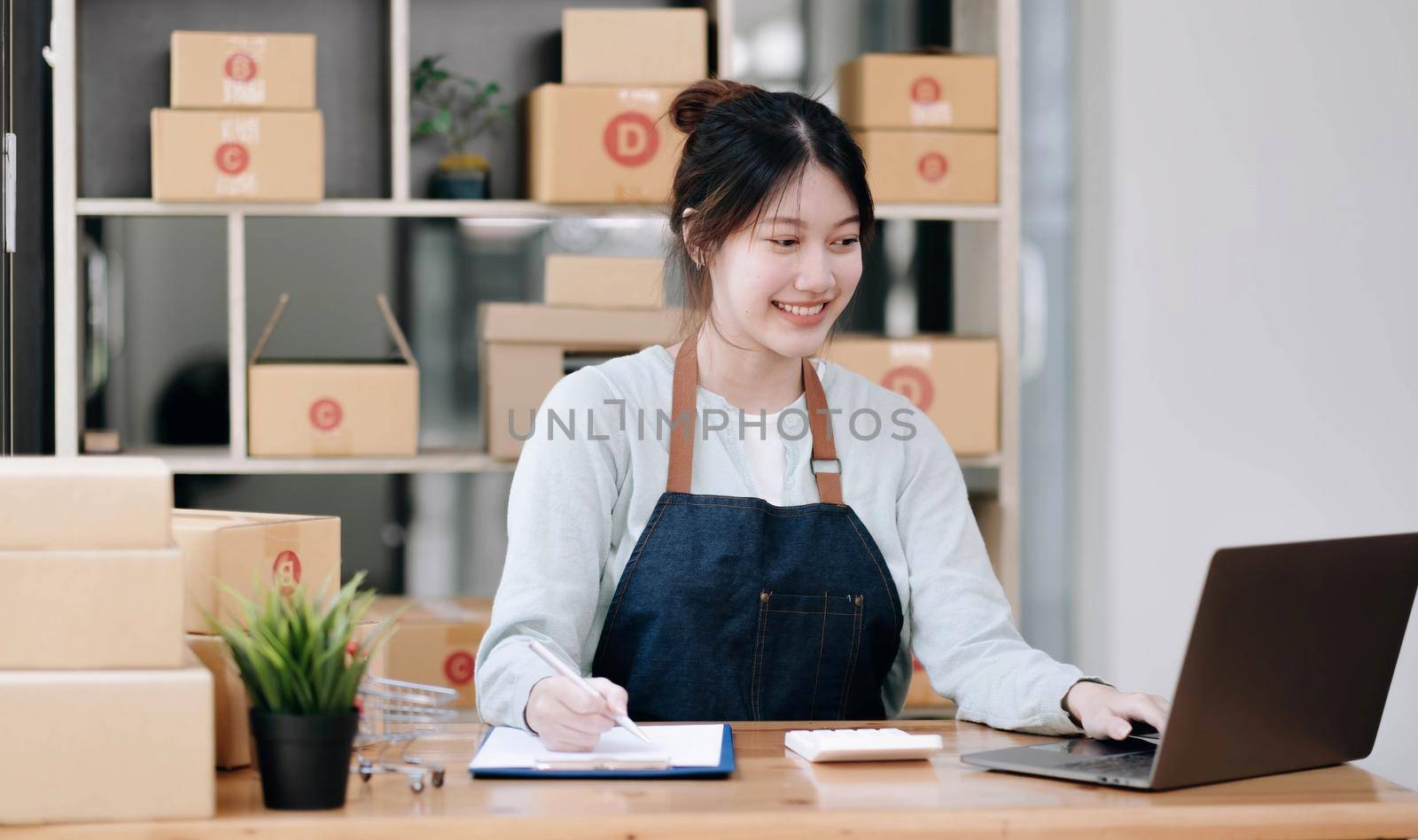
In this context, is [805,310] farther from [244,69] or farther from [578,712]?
[244,69]

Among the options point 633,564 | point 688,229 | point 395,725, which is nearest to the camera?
point 395,725

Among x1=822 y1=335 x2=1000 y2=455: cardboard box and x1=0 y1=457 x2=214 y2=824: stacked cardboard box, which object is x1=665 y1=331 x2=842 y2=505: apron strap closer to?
x1=0 y1=457 x2=214 y2=824: stacked cardboard box

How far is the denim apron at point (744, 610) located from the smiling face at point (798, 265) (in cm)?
16

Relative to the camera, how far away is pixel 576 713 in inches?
49.6

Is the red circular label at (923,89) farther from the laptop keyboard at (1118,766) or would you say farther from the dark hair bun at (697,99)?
the laptop keyboard at (1118,766)

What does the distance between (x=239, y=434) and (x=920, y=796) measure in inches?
77.3

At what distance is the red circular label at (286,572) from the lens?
1.29m

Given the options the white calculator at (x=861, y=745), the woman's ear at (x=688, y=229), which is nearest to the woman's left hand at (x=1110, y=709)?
the white calculator at (x=861, y=745)

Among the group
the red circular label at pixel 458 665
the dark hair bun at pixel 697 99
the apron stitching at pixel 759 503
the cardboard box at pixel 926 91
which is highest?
the cardboard box at pixel 926 91

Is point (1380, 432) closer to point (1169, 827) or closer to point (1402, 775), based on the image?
point (1402, 775)

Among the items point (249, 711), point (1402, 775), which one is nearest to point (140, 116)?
point (249, 711)

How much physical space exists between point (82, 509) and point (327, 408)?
5.58 ft

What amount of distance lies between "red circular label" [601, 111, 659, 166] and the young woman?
3.42 feet

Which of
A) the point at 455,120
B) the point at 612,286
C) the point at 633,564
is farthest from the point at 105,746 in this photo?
the point at 455,120
